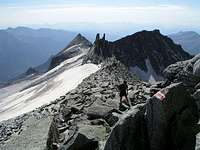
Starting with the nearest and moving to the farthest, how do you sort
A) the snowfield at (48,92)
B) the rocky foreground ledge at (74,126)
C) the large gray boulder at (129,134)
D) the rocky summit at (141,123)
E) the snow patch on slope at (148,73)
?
the rocky summit at (141,123)
the large gray boulder at (129,134)
the rocky foreground ledge at (74,126)
the snowfield at (48,92)
the snow patch on slope at (148,73)

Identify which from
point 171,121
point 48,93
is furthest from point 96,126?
point 48,93

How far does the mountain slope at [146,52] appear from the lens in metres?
120

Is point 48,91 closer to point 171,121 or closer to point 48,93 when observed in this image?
point 48,93

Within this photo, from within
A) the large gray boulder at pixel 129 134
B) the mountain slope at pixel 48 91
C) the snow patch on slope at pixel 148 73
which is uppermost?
the large gray boulder at pixel 129 134

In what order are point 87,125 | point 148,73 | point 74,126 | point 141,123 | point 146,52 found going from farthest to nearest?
1. point 146,52
2. point 148,73
3. point 74,126
4. point 87,125
5. point 141,123

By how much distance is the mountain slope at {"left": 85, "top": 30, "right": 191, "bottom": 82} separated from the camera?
A: 119938mm

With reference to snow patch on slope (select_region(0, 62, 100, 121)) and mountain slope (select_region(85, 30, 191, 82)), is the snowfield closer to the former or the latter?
snow patch on slope (select_region(0, 62, 100, 121))

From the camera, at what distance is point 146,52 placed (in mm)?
133500

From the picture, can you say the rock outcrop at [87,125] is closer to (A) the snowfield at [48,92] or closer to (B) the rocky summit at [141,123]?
(B) the rocky summit at [141,123]

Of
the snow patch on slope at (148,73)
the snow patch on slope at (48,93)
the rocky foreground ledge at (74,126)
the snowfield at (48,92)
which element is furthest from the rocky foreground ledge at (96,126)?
the snow patch on slope at (148,73)

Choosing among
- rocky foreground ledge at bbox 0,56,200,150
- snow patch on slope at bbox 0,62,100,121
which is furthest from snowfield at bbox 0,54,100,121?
rocky foreground ledge at bbox 0,56,200,150

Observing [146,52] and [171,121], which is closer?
[171,121]

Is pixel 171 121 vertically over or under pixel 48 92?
over

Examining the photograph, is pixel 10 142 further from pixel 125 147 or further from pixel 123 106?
pixel 125 147
